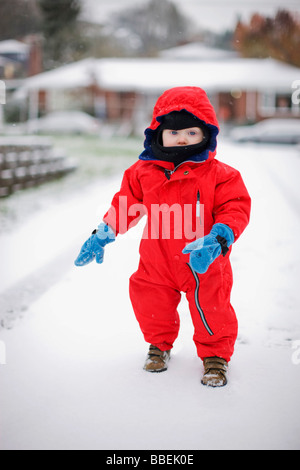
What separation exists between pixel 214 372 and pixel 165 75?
22717 millimetres

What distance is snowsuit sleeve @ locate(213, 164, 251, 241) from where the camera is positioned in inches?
67.3

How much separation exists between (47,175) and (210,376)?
6051mm

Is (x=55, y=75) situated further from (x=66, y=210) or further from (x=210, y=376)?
(x=210, y=376)

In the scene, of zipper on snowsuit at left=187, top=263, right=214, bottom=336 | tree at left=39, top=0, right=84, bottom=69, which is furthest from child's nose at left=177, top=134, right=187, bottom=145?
tree at left=39, top=0, right=84, bottom=69

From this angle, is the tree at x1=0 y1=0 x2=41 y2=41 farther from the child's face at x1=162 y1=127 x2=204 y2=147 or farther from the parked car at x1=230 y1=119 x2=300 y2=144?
the parked car at x1=230 y1=119 x2=300 y2=144

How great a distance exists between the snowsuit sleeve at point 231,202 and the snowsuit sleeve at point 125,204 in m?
0.34

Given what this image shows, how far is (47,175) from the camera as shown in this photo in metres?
7.35

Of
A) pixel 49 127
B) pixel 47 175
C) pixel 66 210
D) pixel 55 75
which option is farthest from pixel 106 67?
pixel 66 210

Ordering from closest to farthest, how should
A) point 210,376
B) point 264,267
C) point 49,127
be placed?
point 210,376 → point 264,267 → point 49,127

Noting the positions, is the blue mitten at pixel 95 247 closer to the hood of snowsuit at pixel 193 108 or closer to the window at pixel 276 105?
the hood of snowsuit at pixel 193 108

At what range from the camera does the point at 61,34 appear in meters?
8.89

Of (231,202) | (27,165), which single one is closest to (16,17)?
(27,165)

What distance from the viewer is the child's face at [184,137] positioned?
1812 mm

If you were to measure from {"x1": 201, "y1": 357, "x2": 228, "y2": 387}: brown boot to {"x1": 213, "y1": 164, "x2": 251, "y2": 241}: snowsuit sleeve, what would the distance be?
518mm
